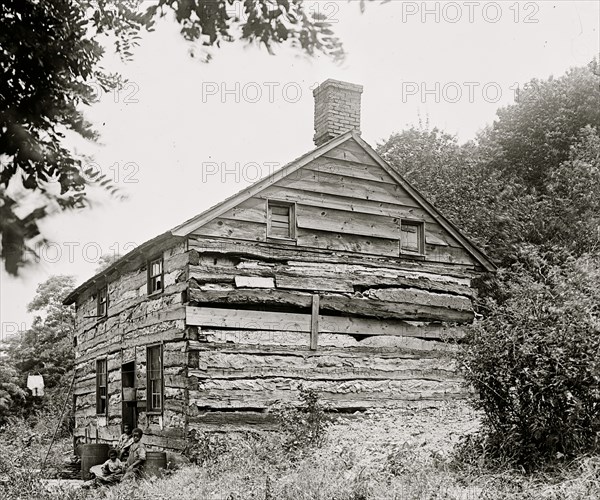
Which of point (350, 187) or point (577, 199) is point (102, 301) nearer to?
point (350, 187)

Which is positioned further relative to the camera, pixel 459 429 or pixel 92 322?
pixel 92 322

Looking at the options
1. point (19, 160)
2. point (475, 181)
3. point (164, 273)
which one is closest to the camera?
point (19, 160)

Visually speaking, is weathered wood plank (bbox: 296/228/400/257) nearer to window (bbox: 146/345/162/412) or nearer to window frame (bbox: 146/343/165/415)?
window frame (bbox: 146/343/165/415)

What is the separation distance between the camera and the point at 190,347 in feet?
46.8

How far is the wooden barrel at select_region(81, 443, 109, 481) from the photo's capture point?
15.8m

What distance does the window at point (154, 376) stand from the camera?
51.4ft

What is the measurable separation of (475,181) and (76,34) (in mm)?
26476

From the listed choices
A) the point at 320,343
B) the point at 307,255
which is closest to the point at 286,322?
the point at 320,343

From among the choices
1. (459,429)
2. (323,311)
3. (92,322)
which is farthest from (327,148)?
(92,322)

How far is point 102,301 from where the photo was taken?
67.0ft

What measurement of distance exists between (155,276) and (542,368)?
882 cm

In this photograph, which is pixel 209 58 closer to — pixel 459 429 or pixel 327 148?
pixel 459 429

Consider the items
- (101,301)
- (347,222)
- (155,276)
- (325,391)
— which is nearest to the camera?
(325,391)

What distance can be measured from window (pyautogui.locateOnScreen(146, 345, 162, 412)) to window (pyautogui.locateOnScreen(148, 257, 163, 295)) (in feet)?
4.28
